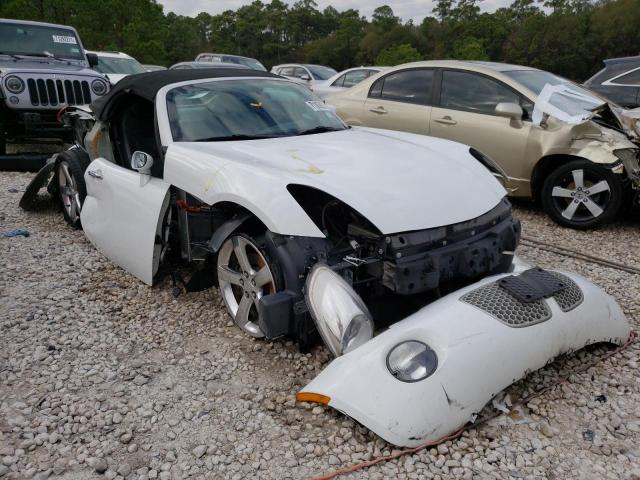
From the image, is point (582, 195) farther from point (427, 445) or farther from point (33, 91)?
point (33, 91)

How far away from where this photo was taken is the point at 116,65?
42.2 feet

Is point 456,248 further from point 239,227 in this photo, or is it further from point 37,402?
point 37,402

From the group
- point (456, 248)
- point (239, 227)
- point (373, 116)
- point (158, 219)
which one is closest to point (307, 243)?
point (239, 227)

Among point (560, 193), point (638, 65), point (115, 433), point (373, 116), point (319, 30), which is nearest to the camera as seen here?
point (115, 433)

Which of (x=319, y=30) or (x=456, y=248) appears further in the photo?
(x=319, y=30)

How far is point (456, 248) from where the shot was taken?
9.11 ft

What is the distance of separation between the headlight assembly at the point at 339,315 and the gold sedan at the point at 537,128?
2753mm

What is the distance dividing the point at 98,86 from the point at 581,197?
7.25 metres

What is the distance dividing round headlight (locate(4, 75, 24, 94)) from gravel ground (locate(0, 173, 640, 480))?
493cm

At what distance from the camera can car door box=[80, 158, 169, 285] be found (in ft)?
11.2

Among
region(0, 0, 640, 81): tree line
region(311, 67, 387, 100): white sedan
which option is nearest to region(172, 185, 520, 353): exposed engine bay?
region(311, 67, 387, 100): white sedan

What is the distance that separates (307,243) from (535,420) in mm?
1371

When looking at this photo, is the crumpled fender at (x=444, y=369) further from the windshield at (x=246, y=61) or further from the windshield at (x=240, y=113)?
the windshield at (x=246, y=61)

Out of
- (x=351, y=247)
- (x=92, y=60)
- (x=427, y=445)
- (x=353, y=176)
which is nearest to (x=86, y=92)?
(x=92, y=60)
